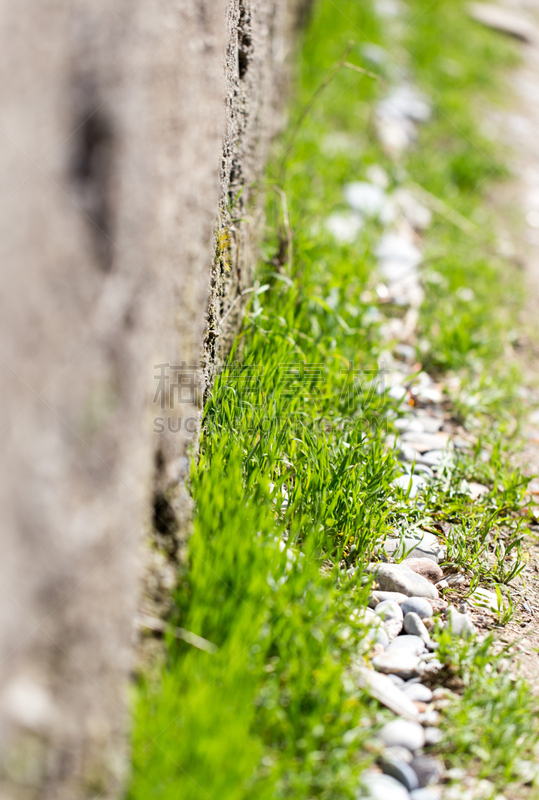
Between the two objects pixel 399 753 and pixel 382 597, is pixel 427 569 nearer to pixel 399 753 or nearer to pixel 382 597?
pixel 382 597

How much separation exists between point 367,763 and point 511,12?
877 centimetres

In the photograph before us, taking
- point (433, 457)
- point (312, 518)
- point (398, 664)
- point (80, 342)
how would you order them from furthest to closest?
point (433, 457), point (312, 518), point (398, 664), point (80, 342)

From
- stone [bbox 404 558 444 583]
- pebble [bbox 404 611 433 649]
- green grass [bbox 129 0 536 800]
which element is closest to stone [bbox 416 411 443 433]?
green grass [bbox 129 0 536 800]

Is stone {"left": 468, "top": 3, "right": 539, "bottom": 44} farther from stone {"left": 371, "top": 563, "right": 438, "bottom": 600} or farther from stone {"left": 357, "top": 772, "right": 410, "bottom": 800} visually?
stone {"left": 357, "top": 772, "right": 410, "bottom": 800}

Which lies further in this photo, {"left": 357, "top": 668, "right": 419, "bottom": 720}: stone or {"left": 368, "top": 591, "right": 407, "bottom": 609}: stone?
{"left": 368, "top": 591, "right": 407, "bottom": 609}: stone

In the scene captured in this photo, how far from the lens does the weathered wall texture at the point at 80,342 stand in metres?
0.83

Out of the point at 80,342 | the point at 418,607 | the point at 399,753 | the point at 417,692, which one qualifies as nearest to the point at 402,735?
the point at 399,753

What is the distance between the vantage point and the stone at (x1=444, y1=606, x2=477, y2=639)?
148 cm

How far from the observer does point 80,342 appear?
91 centimetres

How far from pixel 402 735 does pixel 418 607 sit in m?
0.36

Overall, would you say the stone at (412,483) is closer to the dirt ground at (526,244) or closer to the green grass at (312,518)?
the green grass at (312,518)

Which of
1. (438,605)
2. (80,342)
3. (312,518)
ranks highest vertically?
(80,342)

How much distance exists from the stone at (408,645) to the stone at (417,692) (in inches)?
3.2

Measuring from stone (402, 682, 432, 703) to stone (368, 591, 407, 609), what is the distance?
219 millimetres
